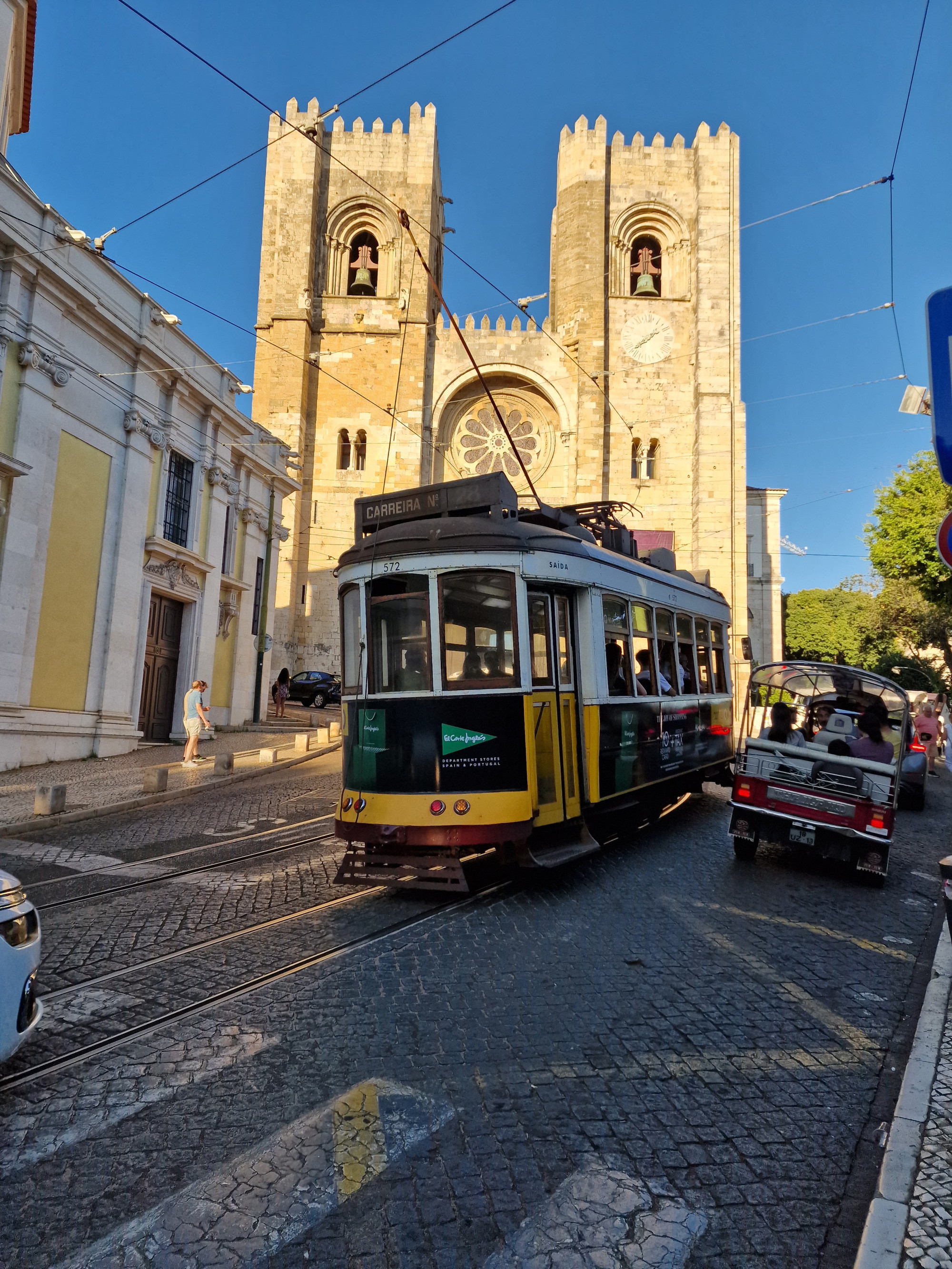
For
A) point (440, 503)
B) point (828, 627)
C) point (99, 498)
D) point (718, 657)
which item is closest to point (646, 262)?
point (828, 627)

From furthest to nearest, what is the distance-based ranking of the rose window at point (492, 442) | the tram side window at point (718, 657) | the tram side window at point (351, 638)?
the rose window at point (492, 442)
the tram side window at point (718, 657)
the tram side window at point (351, 638)

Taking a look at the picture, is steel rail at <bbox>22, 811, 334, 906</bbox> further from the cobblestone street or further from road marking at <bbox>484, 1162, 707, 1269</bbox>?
road marking at <bbox>484, 1162, 707, 1269</bbox>

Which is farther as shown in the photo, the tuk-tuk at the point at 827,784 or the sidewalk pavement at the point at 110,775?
the sidewalk pavement at the point at 110,775

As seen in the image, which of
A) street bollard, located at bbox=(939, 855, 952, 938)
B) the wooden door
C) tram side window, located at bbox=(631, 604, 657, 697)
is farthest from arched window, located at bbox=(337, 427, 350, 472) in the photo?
street bollard, located at bbox=(939, 855, 952, 938)

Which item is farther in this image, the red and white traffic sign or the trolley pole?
the trolley pole

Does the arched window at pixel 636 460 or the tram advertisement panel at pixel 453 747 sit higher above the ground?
the arched window at pixel 636 460

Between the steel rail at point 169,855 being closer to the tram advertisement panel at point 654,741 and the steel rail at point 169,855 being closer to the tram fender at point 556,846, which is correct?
the tram fender at point 556,846

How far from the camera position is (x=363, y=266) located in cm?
3988

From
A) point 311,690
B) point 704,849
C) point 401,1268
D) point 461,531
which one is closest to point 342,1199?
point 401,1268

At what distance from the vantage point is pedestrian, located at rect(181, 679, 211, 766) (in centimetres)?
1477

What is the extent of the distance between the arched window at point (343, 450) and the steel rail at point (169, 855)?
29.1m

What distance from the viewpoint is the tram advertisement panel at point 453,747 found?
255 inches

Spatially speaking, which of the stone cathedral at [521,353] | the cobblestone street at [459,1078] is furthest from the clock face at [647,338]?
the cobblestone street at [459,1078]

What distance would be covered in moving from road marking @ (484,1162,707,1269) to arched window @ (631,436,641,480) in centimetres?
3734
